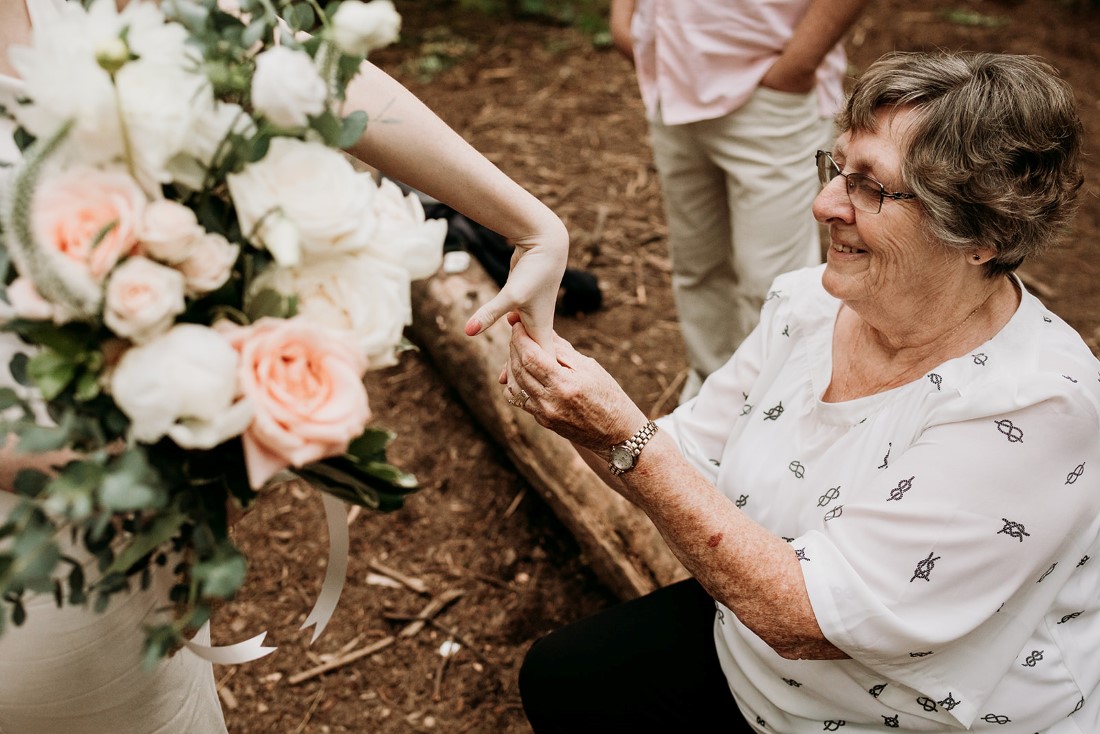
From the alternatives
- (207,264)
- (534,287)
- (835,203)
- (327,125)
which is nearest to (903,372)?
(835,203)

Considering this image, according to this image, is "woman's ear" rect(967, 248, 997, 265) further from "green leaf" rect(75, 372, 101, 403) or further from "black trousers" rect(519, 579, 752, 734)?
"green leaf" rect(75, 372, 101, 403)

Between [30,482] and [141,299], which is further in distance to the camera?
[30,482]

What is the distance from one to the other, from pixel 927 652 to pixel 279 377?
1.23 metres

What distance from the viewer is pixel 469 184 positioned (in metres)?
1.70

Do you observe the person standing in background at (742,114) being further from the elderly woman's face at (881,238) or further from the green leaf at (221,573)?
the green leaf at (221,573)

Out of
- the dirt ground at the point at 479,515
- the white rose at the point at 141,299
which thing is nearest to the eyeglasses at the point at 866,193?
the dirt ground at the point at 479,515

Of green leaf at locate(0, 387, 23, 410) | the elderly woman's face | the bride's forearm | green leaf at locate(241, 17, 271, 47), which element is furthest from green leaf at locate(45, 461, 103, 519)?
the elderly woman's face

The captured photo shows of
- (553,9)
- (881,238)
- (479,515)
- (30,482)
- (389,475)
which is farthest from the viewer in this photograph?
(553,9)

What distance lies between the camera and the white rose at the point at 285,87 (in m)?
1.00

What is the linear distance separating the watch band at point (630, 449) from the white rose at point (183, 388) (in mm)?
961

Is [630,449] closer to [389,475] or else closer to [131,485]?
[389,475]

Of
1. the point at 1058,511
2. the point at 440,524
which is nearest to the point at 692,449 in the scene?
the point at 1058,511

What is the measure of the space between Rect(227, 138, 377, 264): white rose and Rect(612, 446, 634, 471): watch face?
880 mm

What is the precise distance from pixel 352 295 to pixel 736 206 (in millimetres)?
2250
